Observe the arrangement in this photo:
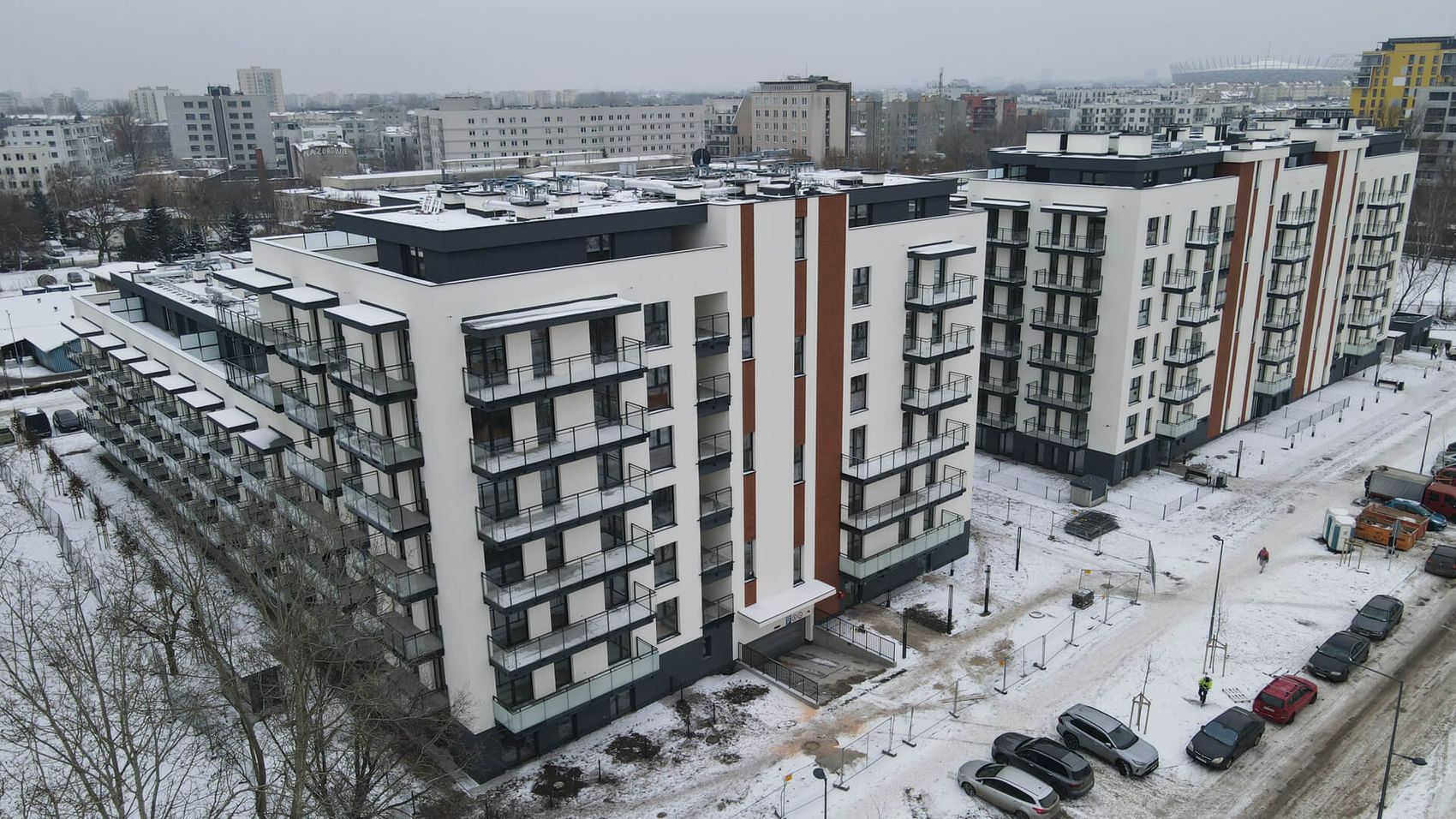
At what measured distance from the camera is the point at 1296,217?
67.1 metres

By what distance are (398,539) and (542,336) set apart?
8316 millimetres

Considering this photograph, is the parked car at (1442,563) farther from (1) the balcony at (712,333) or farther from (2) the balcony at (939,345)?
(1) the balcony at (712,333)

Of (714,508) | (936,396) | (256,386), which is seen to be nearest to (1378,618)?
(936,396)

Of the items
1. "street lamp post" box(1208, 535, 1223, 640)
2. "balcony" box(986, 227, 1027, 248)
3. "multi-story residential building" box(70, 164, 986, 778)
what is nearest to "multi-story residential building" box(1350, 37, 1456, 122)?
"balcony" box(986, 227, 1027, 248)

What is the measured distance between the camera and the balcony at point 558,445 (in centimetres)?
3152

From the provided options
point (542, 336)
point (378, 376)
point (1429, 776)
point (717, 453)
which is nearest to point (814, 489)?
point (717, 453)

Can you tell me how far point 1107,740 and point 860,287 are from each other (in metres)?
20.8

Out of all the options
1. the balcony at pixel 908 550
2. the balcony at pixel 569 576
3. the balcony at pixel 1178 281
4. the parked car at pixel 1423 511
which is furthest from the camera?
the balcony at pixel 1178 281

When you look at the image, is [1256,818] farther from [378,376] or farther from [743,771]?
[378,376]

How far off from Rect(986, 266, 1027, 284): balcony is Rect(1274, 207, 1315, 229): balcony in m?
20.1

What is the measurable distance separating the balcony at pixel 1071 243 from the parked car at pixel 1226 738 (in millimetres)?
29515

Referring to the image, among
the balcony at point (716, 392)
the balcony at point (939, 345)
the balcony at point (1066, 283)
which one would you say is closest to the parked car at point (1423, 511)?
the balcony at point (1066, 283)

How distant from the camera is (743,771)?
35.2 m

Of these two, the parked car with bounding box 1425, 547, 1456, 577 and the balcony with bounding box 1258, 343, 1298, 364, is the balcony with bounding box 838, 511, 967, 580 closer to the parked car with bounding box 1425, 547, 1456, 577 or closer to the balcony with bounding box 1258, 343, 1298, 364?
the parked car with bounding box 1425, 547, 1456, 577
